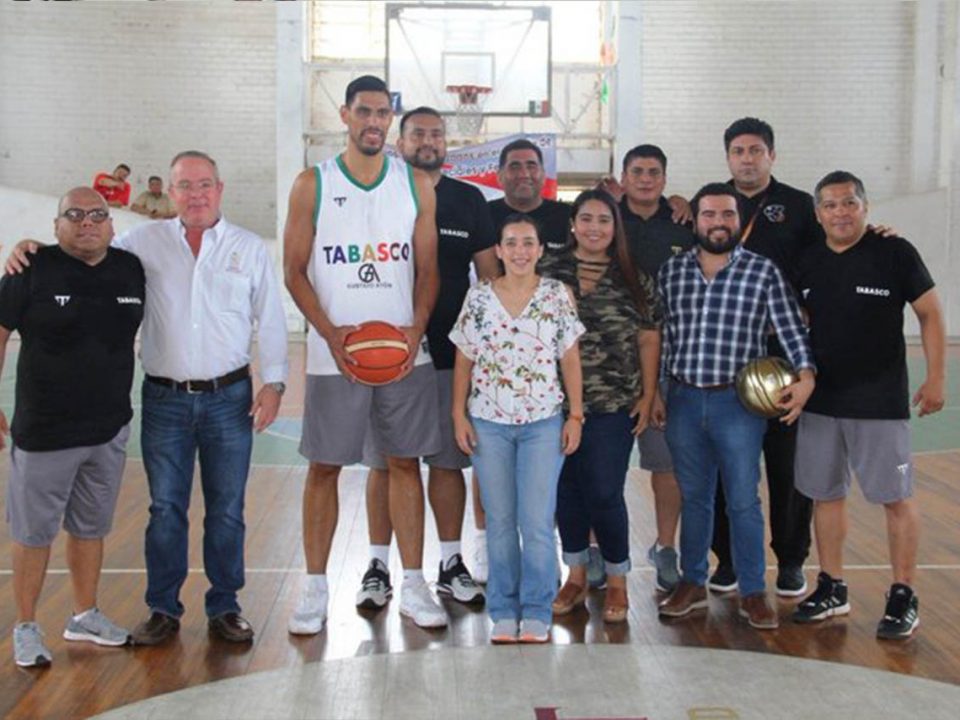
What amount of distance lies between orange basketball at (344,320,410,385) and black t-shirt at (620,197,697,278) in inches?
47.4

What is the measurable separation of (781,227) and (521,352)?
1.40 m

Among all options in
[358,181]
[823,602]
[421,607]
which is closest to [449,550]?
[421,607]

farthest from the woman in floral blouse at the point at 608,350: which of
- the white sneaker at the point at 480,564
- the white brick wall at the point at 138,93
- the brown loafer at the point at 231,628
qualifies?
the white brick wall at the point at 138,93

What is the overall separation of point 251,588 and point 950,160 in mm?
16233

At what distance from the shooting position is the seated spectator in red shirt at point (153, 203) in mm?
18516

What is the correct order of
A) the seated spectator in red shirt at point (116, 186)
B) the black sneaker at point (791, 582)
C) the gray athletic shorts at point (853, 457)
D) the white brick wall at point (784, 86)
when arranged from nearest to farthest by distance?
the gray athletic shorts at point (853, 457) < the black sneaker at point (791, 582) < the seated spectator in red shirt at point (116, 186) < the white brick wall at point (784, 86)

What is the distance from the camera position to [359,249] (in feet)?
14.5

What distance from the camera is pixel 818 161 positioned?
1944 cm

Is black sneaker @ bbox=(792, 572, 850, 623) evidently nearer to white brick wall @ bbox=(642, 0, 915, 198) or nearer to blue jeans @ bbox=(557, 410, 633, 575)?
blue jeans @ bbox=(557, 410, 633, 575)

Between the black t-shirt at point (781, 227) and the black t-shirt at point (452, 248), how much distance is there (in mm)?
1101

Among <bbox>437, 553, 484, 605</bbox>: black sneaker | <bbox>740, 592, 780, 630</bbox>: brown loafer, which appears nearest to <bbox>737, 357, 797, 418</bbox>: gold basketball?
<bbox>740, 592, 780, 630</bbox>: brown loafer

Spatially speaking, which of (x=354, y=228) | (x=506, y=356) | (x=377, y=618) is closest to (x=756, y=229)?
(x=506, y=356)

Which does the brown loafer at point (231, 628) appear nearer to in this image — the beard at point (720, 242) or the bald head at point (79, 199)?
the bald head at point (79, 199)

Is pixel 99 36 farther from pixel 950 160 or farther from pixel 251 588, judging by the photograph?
pixel 251 588
